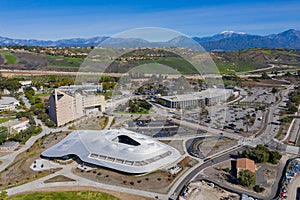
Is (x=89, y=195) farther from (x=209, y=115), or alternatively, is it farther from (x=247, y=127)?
(x=209, y=115)

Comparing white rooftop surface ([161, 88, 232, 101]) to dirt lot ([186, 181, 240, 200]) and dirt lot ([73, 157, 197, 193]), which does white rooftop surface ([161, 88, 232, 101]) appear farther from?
dirt lot ([186, 181, 240, 200])

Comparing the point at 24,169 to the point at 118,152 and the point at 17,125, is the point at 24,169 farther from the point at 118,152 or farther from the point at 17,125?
the point at 17,125

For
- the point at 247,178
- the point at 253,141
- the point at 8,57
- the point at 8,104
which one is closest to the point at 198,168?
the point at 247,178

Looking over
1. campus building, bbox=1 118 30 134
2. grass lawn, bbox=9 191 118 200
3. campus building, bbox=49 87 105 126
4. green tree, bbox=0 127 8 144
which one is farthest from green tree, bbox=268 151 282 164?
campus building, bbox=1 118 30 134

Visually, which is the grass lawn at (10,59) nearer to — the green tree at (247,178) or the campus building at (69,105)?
the campus building at (69,105)

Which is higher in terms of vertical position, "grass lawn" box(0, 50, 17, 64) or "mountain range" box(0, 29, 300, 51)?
"mountain range" box(0, 29, 300, 51)

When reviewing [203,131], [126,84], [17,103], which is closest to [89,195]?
[203,131]

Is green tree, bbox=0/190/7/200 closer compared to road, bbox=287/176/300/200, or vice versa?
green tree, bbox=0/190/7/200
